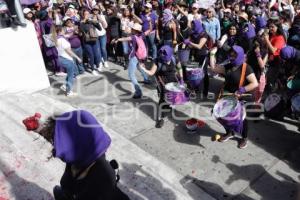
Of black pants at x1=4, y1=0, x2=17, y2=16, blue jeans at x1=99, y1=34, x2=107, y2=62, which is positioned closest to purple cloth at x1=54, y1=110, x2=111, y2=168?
black pants at x1=4, y1=0, x2=17, y2=16

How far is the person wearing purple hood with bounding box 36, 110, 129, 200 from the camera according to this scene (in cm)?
259

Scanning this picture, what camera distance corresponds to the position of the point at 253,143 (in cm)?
634

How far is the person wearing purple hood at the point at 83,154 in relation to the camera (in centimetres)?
259

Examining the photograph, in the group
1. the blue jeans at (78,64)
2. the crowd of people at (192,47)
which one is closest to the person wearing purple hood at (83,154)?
the crowd of people at (192,47)

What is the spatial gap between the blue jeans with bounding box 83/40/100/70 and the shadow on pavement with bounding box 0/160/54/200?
5619 millimetres

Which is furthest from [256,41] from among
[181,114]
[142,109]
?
[142,109]

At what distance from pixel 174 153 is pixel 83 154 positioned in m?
3.71

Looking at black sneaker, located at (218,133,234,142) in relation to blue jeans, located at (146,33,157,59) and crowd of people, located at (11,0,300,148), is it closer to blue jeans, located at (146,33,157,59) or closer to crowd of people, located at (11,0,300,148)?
crowd of people, located at (11,0,300,148)

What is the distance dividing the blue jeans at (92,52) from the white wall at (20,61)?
1.64 meters

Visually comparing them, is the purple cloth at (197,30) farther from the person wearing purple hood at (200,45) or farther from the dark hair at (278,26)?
the dark hair at (278,26)

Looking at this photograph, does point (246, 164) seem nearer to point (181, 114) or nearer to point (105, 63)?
point (181, 114)

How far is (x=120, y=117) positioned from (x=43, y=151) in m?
2.28

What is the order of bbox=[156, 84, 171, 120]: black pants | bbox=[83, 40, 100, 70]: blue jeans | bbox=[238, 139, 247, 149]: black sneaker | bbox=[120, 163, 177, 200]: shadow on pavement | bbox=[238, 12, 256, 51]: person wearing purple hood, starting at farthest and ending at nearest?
bbox=[83, 40, 100, 70]: blue jeans
bbox=[238, 12, 256, 51]: person wearing purple hood
bbox=[156, 84, 171, 120]: black pants
bbox=[238, 139, 247, 149]: black sneaker
bbox=[120, 163, 177, 200]: shadow on pavement

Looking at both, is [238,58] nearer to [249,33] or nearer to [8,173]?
[249,33]
